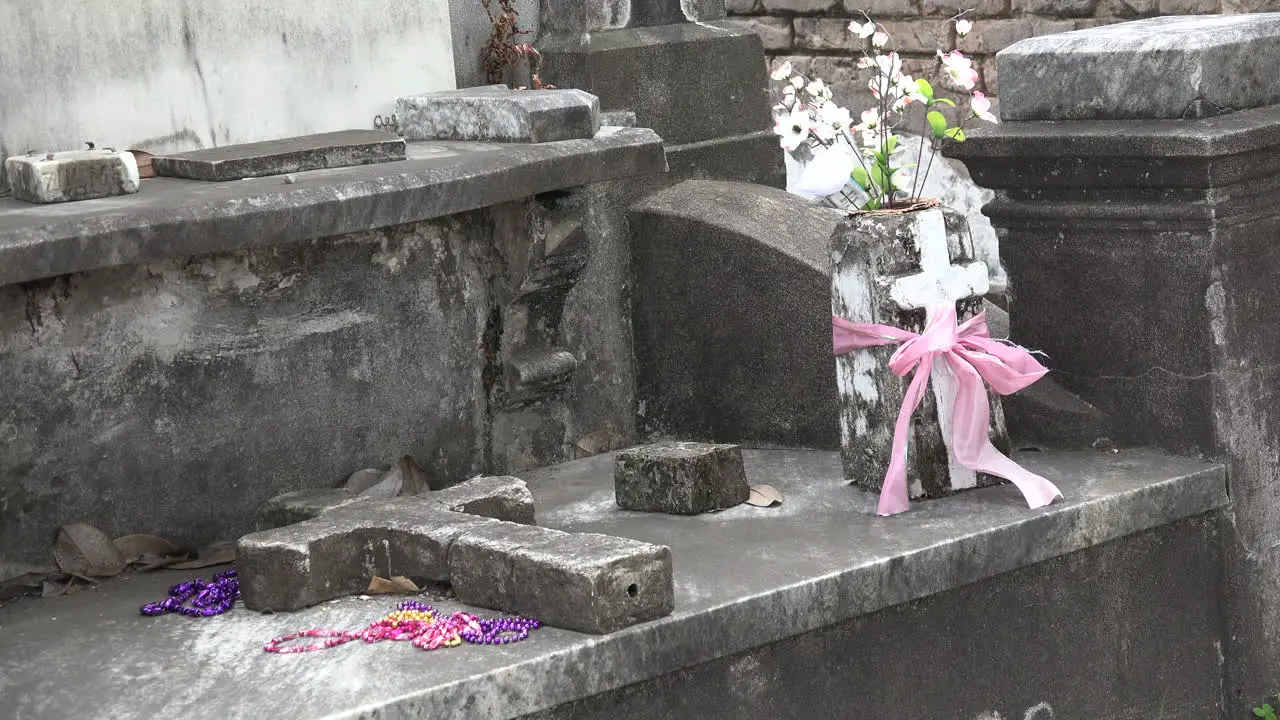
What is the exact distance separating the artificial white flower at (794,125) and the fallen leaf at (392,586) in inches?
56.4

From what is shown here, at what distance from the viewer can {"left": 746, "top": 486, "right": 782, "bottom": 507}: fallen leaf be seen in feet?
13.0

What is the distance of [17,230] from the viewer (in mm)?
3232

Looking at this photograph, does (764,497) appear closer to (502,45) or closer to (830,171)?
(830,171)

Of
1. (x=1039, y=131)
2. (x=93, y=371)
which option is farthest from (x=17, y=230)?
(x=1039, y=131)

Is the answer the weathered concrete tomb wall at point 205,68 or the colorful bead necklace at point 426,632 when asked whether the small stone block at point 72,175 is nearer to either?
the weathered concrete tomb wall at point 205,68

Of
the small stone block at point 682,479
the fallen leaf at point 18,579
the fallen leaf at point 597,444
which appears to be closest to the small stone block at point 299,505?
the fallen leaf at point 18,579

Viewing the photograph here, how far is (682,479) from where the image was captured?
3.93 meters

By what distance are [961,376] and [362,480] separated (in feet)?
4.67

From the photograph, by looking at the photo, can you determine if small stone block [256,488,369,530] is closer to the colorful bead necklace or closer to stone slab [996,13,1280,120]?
the colorful bead necklace

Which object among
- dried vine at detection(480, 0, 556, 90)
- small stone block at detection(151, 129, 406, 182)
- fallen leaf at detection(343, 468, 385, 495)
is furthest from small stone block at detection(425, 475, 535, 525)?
dried vine at detection(480, 0, 556, 90)

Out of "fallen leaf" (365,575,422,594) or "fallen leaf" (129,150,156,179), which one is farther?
"fallen leaf" (129,150,156,179)

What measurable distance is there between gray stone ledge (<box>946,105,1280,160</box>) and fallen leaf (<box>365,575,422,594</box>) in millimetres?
1755

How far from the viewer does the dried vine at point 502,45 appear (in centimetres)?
485

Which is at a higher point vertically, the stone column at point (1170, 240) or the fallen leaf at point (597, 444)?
the stone column at point (1170, 240)
